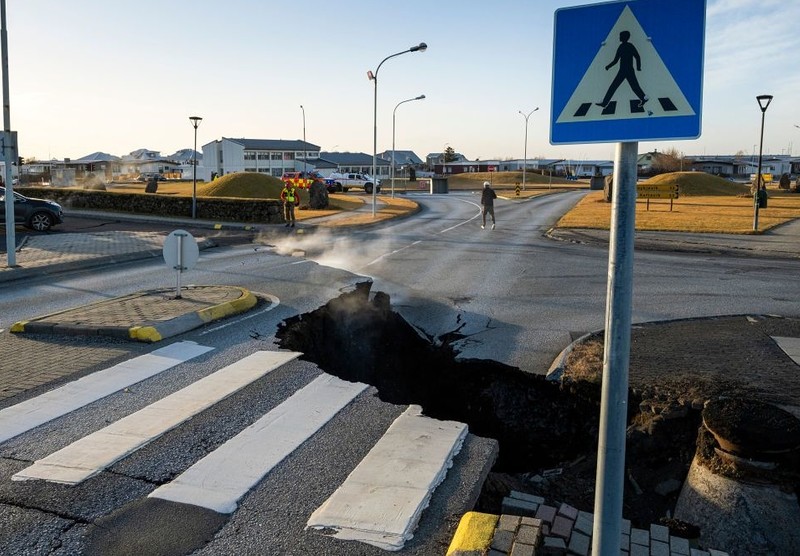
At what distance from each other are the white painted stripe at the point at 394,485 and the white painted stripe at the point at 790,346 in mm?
4397

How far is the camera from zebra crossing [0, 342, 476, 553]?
409 cm

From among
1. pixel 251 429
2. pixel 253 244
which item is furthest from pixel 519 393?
pixel 253 244

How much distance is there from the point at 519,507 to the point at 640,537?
2.32ft

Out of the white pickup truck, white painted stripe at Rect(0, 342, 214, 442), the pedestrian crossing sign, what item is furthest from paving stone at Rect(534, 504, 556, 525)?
the white pickup truck

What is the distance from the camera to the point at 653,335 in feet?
28.0

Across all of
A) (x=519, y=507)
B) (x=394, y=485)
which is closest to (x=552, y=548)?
(x=519, y=507)

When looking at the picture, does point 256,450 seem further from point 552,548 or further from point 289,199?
point 289,199

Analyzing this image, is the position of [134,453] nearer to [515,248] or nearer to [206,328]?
[206,328]

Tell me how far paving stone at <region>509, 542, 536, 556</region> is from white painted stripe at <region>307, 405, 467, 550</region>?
24.9 inches

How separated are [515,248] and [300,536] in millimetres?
15936

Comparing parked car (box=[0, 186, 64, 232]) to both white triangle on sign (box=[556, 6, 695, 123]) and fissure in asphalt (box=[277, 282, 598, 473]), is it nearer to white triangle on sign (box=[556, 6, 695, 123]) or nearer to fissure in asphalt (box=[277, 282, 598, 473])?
fissure in asphalt (box=[277, 282, 598, 473])

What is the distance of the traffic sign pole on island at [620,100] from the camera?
8.26ft

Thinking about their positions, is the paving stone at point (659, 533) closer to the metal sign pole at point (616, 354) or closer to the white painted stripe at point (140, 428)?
the metal sign pole at point (616, 354)

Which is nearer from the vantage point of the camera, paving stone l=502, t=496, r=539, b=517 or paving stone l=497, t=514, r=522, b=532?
paving stone l=497, t=514, r=522, b=532
